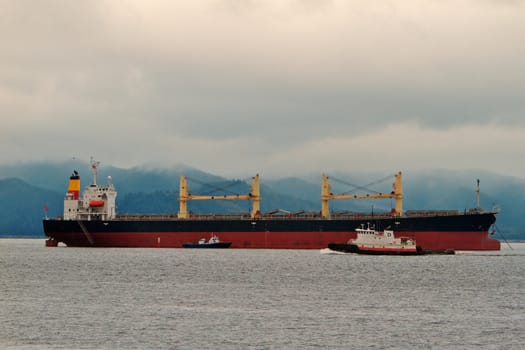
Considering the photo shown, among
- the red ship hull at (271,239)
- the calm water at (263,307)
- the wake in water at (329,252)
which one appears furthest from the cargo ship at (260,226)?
the calm water at (263,307)

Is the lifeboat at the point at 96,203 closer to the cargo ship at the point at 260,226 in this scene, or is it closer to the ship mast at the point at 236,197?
the cargo ship at the point at 260,226

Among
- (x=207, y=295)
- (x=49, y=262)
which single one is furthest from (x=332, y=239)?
(x=207, y=295)

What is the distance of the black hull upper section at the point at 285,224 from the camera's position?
81.8m

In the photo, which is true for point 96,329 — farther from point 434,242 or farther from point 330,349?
point 434,242

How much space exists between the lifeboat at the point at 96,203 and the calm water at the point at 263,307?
33.1m

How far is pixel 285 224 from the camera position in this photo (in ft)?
292

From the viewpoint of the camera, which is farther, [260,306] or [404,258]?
[404,258]

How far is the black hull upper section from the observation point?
81812mm

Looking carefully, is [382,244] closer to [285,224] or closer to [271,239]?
[285,224]

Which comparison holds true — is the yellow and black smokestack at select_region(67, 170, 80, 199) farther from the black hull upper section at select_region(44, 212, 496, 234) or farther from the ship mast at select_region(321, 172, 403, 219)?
the ship mast at select_region(321, 172, 403, 219)

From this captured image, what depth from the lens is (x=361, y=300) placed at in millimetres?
43125

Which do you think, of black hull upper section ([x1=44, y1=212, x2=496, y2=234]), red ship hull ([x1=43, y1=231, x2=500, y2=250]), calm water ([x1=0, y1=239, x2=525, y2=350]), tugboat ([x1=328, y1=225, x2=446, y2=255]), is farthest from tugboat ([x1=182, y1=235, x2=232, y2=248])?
calm water ([x1=0, y1=239, x2=525, y2=350])

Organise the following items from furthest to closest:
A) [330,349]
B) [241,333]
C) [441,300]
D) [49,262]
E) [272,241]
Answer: [272,241] < [49,262] < [441,300] < [241,333] < [330,349]

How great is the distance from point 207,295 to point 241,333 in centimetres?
1217
